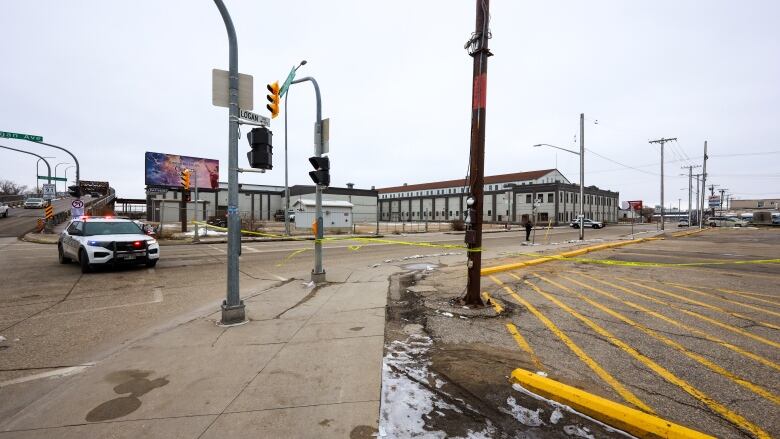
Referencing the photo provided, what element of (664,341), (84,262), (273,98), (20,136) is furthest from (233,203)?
(20,136)

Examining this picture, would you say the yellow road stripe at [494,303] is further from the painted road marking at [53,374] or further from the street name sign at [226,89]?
the painted road marking at [53,374]

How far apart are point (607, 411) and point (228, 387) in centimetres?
327

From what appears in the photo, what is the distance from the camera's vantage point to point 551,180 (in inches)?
2965

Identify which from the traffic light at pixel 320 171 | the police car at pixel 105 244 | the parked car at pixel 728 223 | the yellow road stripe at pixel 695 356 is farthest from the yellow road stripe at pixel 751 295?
the parked car at pixel 728 223

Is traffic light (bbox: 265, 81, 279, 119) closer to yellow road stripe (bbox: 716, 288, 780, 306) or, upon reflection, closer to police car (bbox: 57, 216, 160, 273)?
police car (bbox: 57, 216, 160, 273)

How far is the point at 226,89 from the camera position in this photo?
551 centimetres

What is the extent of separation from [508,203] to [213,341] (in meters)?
75.1

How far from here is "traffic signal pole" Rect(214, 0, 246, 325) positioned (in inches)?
214

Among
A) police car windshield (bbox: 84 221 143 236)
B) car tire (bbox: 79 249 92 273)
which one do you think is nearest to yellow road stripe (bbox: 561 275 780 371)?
car tire (bbox: 79 249 92 273)

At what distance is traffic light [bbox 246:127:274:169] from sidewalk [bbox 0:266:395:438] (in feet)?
7.93

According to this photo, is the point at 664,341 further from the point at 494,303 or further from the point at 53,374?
the point at 53,374

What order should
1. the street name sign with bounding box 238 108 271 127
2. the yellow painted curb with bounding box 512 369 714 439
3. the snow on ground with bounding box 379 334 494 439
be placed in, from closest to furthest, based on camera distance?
the yellow painted curb with bounding box 512 369 714 439 < the snow on ground with bounding box 379 334 494 439 < the street name sign with bounding box 238 108 271 127

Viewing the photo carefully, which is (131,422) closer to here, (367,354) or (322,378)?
(322,378)

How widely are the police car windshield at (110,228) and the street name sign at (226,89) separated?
27.2ft
